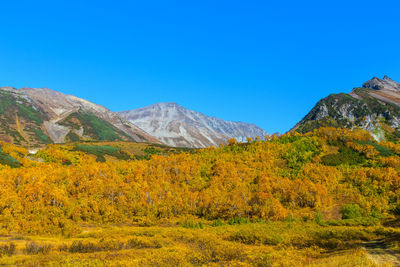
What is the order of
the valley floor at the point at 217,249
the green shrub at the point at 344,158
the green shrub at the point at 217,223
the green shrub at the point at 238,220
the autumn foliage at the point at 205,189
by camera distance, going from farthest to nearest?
the green shrub at the point at 344,158
the autumn foliage at the point at 205,189
the green shrub at the point at 238,220
the green shrub at the point at 217,223
the valley floor at the point at 217,249

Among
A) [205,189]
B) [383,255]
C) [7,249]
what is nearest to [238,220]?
[205,189]

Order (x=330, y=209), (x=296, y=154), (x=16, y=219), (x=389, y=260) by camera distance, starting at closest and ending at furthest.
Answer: (x=389, y=260) < (x=16, y=219) < (x=330, y=209) < (x=296, y=154)

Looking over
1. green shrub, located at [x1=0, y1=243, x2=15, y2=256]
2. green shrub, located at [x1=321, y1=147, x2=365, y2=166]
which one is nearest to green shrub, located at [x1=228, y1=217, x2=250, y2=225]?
green shrub, located at [x1=0, y1=243, x2=15, y2=256]

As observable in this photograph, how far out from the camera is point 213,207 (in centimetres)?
5097

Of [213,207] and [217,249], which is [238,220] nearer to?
[213,207]

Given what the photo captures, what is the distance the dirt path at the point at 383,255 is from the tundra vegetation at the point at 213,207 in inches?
28.4

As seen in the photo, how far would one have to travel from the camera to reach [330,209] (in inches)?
2019

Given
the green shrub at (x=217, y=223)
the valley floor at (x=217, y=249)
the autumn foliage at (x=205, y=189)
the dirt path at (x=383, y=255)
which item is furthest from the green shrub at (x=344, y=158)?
the dirt path at (x=383, y=255)

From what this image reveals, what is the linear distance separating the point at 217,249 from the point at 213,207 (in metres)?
25.0

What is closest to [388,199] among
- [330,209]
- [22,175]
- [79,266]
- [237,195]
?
[330,209]

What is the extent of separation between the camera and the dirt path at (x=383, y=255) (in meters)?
20.2

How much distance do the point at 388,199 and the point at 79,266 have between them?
2199 inches

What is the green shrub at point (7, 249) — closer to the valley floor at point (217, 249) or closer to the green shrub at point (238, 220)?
the valley floor at point (217, 249)

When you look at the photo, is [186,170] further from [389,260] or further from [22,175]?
[389,260]
